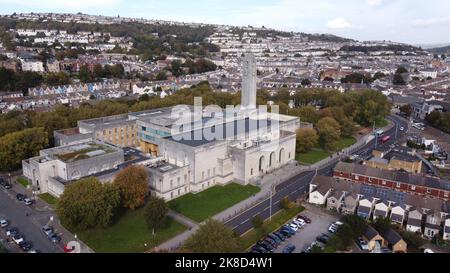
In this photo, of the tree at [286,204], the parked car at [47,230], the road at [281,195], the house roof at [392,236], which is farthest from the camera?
the tree at [286,204]

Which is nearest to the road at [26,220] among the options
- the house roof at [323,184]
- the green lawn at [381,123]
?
the house roof at [323,184]

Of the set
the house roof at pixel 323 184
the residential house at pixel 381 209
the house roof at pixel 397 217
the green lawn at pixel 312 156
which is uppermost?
the house roof at pixel 323 184

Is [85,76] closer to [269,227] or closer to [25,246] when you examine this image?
[25,246]

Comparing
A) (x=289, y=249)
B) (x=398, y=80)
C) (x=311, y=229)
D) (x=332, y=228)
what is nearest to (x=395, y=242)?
(x=332, y=228)

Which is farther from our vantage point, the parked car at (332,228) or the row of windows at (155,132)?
the row of windows at (155,132)

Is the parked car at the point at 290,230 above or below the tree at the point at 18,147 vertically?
below

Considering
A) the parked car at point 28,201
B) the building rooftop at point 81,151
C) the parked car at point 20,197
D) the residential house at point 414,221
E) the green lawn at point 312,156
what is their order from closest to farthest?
the residential house at point 414,221 < the parked car at point 28,201 < the parked car at point 20,197 < the building rooftop at point 81,151 < the green lawn at point 312,156

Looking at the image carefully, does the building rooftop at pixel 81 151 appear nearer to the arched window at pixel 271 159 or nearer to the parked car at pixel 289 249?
the arched window at pixel 271 159
